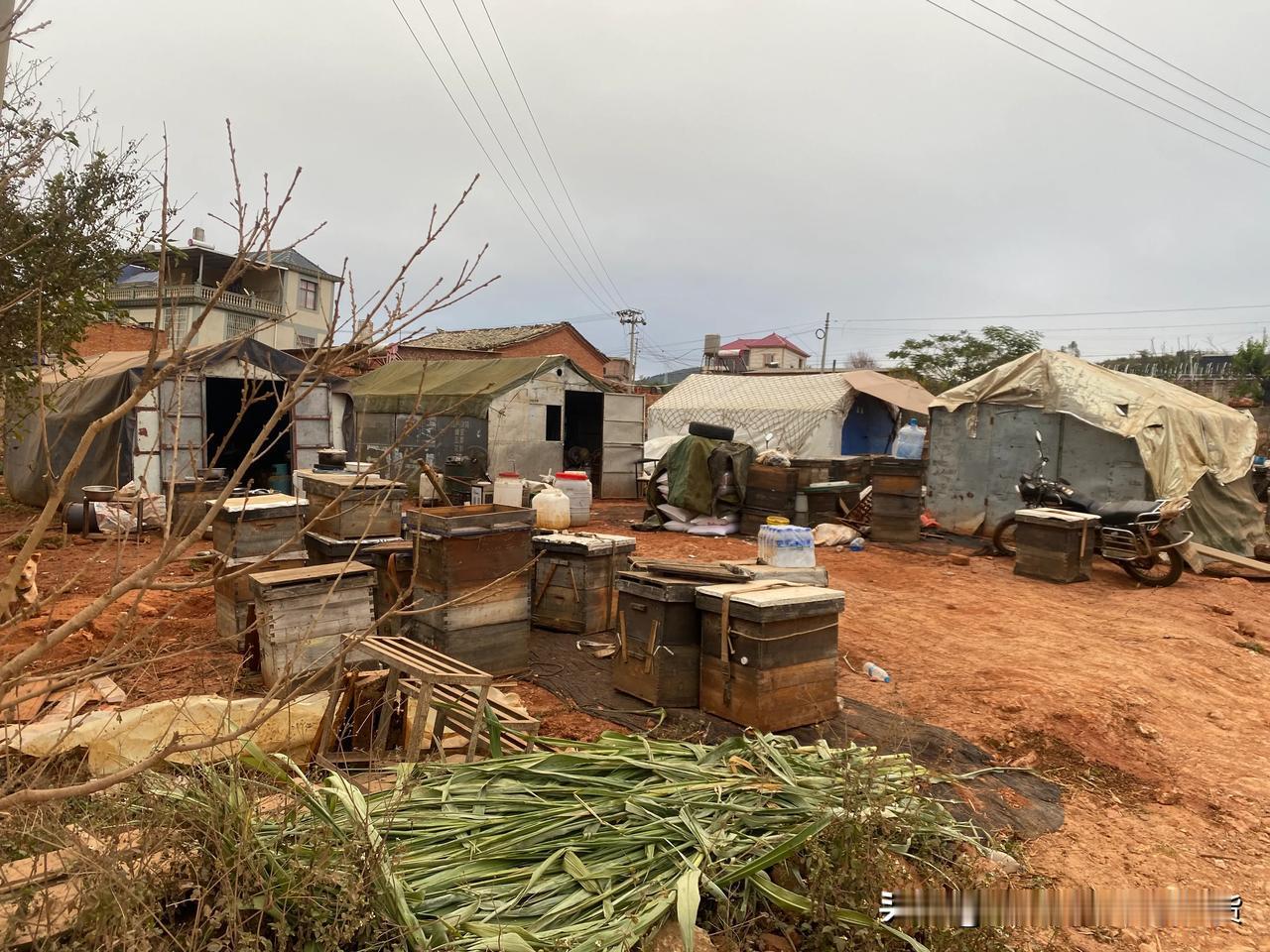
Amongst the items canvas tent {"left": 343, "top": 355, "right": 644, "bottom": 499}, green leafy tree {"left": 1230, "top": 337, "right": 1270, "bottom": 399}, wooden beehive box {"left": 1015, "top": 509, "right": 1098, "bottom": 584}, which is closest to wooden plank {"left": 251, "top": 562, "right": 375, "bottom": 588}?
wooden beehive box {"left": 1015, "top": 509, "right": 1098, "bottom": 584}

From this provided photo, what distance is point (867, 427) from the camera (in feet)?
70.3

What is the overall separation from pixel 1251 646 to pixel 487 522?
7.26m

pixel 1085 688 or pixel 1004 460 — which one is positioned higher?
pixel 1004 460

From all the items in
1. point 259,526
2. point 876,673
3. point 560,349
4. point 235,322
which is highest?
point 560,349

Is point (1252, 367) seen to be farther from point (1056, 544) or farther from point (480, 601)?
point (480, 601)

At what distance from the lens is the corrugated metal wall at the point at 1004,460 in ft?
38.4

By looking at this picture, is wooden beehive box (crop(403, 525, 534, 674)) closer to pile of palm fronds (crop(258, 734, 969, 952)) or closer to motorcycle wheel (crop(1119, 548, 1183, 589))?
pile of palm fronds (crop(258, 734, 969, 952))

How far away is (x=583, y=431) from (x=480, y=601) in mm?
15170

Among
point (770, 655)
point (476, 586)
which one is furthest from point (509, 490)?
point (770, 655)

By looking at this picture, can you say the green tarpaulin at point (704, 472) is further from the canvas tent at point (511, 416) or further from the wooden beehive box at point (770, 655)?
the wooden beehive box at point (770, 655)

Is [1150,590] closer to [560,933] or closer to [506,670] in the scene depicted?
[506,670]

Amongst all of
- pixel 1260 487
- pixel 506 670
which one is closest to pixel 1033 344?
pixel 1260 487

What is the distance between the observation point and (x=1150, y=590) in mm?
9688

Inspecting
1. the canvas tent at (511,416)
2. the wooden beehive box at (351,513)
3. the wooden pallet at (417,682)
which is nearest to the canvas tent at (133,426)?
the canvas tent at (511,416)
